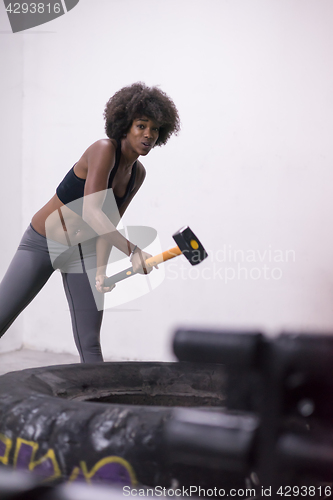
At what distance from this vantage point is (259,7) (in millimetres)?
2486

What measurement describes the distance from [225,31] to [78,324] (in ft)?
6.34

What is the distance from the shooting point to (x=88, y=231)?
1.51m

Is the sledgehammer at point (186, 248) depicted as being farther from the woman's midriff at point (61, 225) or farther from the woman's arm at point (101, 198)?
the woman's midriff at point (61, 225)

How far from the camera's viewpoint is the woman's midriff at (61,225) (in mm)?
1475

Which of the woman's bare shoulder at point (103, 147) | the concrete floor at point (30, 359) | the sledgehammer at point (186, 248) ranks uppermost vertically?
the woman's bare shoulder at point (103, 147)

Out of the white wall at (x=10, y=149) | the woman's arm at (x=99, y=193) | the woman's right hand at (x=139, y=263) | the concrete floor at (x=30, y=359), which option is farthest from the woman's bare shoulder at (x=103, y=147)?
the white wall at (x=10, y=149)

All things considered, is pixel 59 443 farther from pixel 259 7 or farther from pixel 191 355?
pixel 259 7

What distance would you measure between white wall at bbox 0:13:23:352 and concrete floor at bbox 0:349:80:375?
118mm

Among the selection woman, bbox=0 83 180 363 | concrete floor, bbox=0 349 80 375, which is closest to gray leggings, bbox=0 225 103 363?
woman, bbox=0 83 180 363

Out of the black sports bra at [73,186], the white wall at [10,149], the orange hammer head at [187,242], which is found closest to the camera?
the orange hammer head at [187,242]

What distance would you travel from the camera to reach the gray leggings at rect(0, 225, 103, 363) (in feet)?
4.61

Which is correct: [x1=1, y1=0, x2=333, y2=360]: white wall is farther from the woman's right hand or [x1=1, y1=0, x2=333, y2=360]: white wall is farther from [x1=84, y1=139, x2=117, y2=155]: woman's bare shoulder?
[x1=84, y1=139, x2=117, y2=155]: woman's bare shoulder

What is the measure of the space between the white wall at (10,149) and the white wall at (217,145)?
93mm

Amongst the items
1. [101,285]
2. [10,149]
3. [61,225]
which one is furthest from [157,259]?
[10,149]
